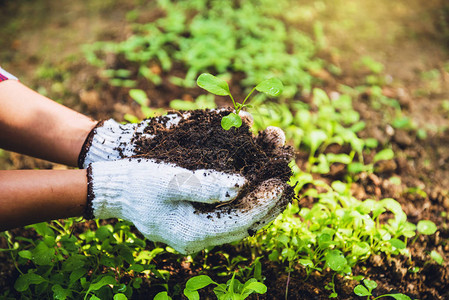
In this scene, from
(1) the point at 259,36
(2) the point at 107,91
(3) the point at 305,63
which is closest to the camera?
(2) the point at 107,91

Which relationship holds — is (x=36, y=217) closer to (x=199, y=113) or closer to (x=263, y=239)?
(x=199, y=113)

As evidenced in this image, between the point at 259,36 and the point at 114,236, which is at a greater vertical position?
the point at 259,36

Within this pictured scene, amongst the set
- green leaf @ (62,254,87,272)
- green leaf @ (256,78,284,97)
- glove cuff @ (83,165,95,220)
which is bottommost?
green leaf @ (62,254,87,272)

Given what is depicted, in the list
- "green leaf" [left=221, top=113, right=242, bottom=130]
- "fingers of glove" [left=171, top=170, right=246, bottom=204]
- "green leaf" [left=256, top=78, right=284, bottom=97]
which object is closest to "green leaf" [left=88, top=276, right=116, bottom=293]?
"fingers of glove" [left=171, top=170, right=246, bottom=204]

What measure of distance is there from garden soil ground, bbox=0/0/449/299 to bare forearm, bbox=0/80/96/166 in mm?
618

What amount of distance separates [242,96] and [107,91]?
4.00 feet

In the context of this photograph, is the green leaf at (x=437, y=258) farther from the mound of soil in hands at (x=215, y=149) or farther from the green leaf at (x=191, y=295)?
the green leaf at (x=191, y=295)

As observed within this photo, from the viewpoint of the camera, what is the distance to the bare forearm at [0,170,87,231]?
51.1 inches

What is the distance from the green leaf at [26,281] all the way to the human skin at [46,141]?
34cm

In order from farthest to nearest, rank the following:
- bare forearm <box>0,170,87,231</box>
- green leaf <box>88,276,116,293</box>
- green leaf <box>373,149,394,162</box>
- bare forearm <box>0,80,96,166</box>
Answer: green leaf <box>373,149,394,162</box> → bare forearm <box>0,80,96,166</box> → green leaf <box>88,276,116,293</box> → bare forearm <box>0,170,87,231</box>

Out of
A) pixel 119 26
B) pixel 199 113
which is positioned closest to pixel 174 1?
pixel 119 26

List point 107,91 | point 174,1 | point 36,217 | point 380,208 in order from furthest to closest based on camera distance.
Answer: point 174,1 < point 107,91 < point 380,208 < point 36,217

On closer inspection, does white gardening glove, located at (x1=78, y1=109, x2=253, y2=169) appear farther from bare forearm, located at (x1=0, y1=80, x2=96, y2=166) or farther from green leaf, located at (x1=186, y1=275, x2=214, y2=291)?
green leaf, located at (x1=186, y1=275, x2=214, y2=291)

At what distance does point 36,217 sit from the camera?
4.47ft
